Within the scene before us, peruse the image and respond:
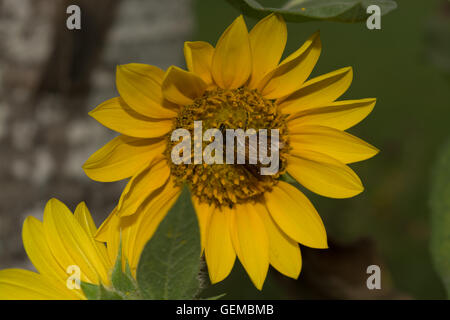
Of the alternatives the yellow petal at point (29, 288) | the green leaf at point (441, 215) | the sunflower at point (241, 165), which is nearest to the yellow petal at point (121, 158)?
the sunflower at point (241, 165)

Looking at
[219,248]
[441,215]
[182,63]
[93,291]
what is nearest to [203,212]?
[219,248]

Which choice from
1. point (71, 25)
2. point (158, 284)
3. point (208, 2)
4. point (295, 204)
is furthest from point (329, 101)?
point (208, 2)

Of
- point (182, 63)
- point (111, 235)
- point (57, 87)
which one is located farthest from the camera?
point (182, 63)

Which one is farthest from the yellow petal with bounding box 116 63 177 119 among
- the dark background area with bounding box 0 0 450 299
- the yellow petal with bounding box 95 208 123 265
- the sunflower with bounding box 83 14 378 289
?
the dark background area with bounding box 0 0 450 299

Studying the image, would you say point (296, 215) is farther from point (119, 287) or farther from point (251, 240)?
point (119, 287)

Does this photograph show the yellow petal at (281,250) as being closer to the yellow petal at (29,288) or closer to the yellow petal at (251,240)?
the yellow petal at (251,240)

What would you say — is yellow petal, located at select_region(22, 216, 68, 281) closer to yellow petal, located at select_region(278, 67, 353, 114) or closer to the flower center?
the flower center
